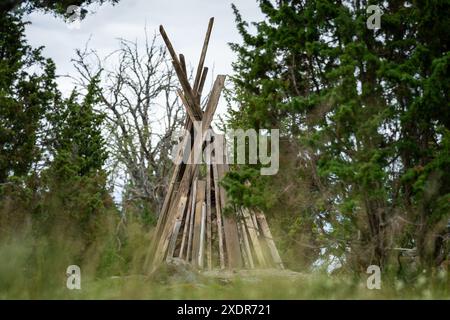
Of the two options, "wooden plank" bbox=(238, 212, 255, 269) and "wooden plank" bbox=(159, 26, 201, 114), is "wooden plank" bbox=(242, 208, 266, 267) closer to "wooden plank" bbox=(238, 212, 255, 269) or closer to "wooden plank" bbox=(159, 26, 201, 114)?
"wooden plank" bbox=(238, 212, 255, 269)

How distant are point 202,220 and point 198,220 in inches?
2.4

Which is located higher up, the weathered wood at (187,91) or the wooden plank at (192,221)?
the weathered wood at (187,91)

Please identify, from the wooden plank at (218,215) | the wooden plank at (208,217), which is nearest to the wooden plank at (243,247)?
the wooden plank at (218,215)

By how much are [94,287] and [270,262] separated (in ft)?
12.5

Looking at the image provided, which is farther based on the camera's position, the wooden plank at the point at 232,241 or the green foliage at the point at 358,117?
the wooden plank at the point at 232,241

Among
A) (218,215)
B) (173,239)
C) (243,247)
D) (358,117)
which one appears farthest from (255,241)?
(358,117)

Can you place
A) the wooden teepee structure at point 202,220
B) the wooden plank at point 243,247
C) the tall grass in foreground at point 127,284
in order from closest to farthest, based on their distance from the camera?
the tall grass in foreground at point 127,284
the wooden teepee structure at point 202,220
the wooden plank at point 243,247

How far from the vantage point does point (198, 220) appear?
920cm

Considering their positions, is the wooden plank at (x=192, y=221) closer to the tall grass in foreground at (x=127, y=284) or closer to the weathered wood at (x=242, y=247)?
the weathered wood at (x=242, y=247)

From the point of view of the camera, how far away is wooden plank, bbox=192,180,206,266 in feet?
29.7

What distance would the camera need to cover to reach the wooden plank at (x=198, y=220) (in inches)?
356

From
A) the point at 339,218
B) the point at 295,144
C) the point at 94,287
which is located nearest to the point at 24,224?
the point at 94,287
